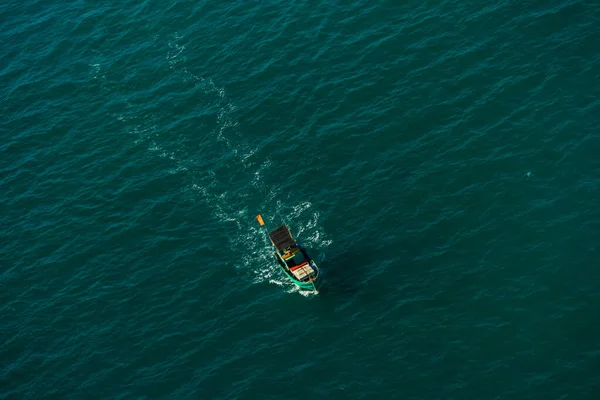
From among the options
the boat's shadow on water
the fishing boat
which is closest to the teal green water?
the boat's shadow on water

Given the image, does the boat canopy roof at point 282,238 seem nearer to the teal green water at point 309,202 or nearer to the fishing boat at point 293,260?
the fishing boat at point 293,260

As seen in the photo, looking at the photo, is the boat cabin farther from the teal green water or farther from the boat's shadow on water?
the teal green water

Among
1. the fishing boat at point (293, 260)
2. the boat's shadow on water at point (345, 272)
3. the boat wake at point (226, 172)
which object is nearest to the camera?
the fishing boat at point (293, 260)

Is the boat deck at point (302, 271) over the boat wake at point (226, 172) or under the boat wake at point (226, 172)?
under

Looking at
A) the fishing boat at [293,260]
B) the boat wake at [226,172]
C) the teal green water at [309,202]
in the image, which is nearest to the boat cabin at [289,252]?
the fishing boat at [293,260]

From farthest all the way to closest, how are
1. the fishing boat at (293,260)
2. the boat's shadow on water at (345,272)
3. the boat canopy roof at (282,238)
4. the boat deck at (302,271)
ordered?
the boat canopy roof at (282,238)
the boat's shadow on water at (345,272)
the fishing boat at (293,260)
the boat deck at (302,271)

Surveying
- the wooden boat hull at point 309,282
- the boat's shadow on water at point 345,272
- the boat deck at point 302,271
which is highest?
the boat deck at point 302,271

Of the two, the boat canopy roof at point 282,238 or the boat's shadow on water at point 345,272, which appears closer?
the boat's shadow on water at point 345,272

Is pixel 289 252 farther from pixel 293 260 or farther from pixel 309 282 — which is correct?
pixel 309 282
